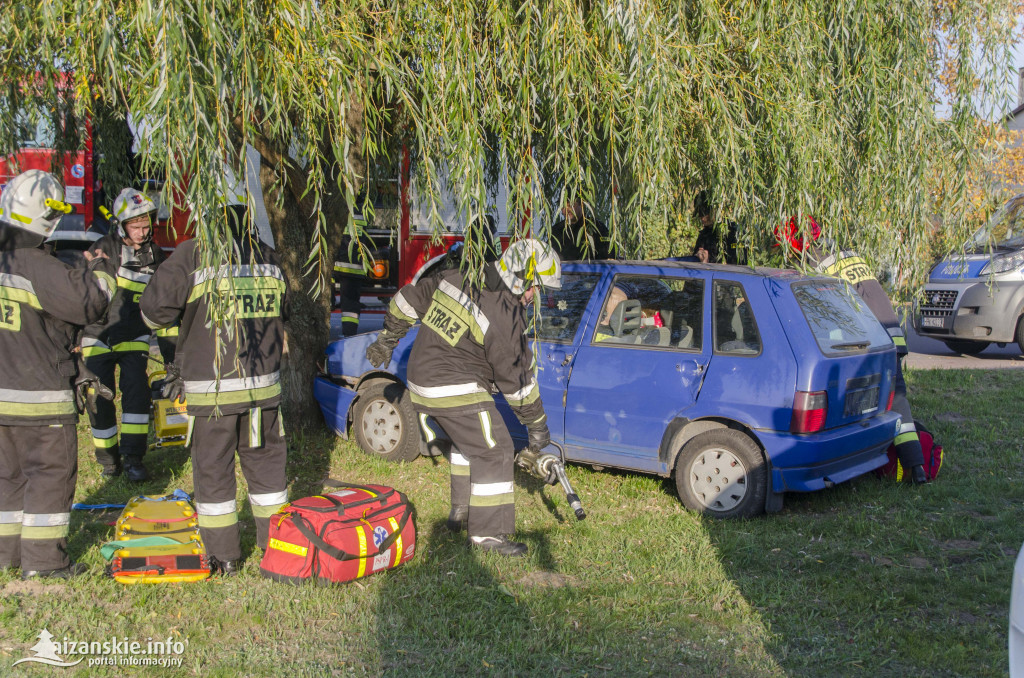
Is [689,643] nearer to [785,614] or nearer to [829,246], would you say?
[785,614]

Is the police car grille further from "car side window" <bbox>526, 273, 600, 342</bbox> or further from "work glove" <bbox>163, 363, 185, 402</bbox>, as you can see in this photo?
"work glove" <bbox>163, 363, 185, 402</bbox>

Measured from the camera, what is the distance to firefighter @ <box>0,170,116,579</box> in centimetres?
385

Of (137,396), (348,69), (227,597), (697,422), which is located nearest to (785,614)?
(697,422)

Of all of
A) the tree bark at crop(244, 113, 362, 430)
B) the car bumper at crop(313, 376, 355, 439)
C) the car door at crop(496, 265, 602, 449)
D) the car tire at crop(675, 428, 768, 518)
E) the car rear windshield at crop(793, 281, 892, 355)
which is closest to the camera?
the car tire at crop(675, 428, 768, 518)

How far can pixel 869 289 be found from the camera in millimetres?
6137

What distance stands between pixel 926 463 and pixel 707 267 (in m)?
2.19

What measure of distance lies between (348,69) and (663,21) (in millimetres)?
1684

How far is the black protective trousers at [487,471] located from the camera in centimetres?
447

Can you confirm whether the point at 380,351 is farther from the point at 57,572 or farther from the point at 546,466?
the point at 57,572

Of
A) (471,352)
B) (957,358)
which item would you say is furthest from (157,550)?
(957,358)

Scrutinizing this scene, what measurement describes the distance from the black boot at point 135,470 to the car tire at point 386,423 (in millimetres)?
1506

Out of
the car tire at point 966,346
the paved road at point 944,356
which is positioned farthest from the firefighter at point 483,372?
the car tire at point 966,346

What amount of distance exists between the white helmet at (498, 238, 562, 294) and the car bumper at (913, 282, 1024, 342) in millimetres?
7925

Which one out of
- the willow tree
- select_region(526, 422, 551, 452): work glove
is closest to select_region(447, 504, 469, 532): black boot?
select_region(526, 422, 551, 452): work glove
